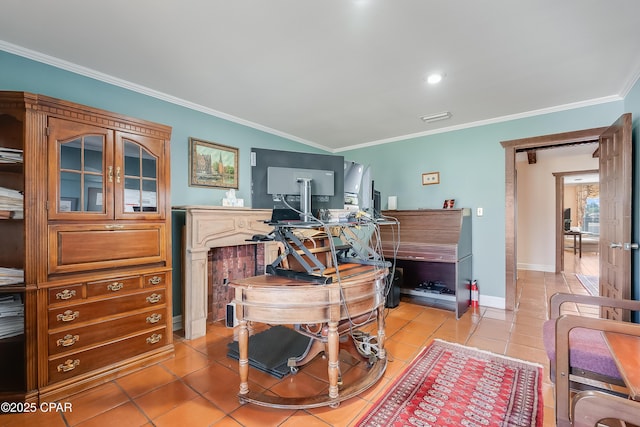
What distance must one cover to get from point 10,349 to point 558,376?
347cm

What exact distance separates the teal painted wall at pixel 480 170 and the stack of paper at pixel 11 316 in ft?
14.3

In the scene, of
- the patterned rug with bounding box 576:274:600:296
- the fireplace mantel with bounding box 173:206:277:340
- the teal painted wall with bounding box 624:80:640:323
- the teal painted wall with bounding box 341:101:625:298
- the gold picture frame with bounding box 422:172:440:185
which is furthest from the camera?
the patterned rug with bounding box 576:274:600:296

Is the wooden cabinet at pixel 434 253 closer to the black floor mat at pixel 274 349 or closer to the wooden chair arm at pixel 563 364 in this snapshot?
the black floor mat at pixel 274 349

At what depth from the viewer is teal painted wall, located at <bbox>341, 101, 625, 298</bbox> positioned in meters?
3.35

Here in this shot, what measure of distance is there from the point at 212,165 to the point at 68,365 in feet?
7.31

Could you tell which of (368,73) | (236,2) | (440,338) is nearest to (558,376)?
(440,338)

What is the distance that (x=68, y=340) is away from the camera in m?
1.91

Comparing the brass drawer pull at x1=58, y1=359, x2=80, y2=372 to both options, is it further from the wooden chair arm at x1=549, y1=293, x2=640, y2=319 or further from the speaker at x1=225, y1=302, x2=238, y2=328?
the wooden chair arm at x1=549, y1=293, x2=640, y2=319

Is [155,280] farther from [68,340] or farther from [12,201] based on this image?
[12,201]

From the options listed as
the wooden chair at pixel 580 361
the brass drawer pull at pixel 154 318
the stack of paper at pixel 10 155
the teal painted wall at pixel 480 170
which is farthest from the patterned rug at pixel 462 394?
the stack of paper at pixel 10 155

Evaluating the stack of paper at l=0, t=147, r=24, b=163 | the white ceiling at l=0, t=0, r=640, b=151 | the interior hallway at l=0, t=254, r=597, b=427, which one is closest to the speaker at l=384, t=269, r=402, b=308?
the interior hallway at l=0, t=254, r=597, b=427

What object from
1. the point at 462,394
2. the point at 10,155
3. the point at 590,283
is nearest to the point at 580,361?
the point at 462,394

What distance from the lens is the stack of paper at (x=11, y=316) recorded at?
1871mm

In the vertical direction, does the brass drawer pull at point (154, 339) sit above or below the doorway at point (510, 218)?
below
